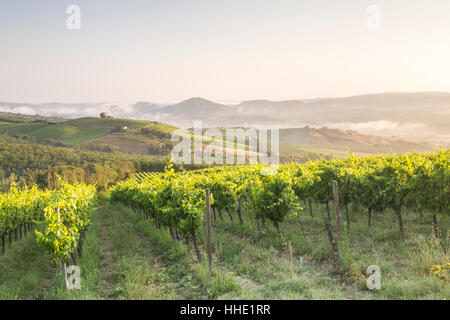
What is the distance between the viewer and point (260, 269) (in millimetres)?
8539

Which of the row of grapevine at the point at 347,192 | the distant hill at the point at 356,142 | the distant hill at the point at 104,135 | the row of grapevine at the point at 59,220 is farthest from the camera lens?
the distant hill at the point at 356,142

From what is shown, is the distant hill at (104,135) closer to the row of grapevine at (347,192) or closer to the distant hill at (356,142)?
the distant hill at (356,142)

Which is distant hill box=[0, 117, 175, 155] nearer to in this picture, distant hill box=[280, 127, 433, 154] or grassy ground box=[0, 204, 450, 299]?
distant hill box=[280, 127, 433, 154]

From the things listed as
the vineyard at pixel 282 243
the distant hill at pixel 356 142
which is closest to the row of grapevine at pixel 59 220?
the vineyard at pixel 282 243

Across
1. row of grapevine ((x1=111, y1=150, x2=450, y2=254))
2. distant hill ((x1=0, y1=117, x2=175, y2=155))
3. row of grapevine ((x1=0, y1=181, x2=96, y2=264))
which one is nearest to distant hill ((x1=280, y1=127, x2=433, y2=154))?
distant hill ((x1=0, y1=117, x2=175, y2=155))

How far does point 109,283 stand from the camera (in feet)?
29.4

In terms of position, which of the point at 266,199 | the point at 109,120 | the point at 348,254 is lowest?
the point at 348,254

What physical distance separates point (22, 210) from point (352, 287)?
70.2ft

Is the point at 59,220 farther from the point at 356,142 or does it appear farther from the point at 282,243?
the point at 356,142

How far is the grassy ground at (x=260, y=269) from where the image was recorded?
22.6 ft

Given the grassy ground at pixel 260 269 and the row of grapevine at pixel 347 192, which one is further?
the row of grapevine at pixel 347 192

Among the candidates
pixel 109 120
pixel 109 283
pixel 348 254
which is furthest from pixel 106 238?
pixel 109 120

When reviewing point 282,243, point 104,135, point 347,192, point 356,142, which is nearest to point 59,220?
point 282,243
